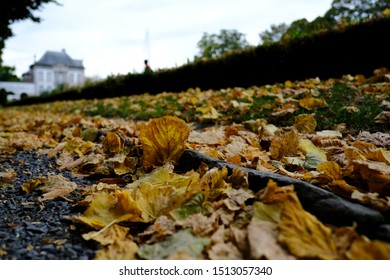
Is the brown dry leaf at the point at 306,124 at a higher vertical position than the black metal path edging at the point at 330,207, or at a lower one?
higher

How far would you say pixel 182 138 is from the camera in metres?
1.58

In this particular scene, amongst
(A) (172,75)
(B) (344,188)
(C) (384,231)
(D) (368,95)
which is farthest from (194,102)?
(A) (172,75)

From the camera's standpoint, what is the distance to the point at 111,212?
112 centimetres

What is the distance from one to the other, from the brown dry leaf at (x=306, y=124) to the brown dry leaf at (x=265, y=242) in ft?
4.93

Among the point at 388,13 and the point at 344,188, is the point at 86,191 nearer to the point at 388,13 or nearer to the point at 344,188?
the point at 344,188

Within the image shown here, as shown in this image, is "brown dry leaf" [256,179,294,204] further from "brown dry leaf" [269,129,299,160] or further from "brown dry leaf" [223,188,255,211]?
"brown dry leaf" [269,129,299,160]

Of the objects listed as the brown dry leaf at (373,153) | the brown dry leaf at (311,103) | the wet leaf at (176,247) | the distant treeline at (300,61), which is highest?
the distant treeline at (300,61)

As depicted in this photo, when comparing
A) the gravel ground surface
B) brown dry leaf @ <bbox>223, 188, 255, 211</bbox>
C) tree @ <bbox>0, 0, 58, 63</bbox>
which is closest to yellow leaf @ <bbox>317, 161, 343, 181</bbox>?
brown dry leaf @ <bbox>223, 188, 255, 211</bbox>

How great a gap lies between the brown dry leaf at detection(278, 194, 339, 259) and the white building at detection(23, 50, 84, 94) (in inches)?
2431

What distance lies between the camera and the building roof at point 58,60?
5992 cm

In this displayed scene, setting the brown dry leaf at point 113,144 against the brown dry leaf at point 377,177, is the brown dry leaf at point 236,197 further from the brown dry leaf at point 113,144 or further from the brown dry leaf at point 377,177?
the brown dry leaf at point 113,144

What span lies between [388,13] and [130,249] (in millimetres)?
6187

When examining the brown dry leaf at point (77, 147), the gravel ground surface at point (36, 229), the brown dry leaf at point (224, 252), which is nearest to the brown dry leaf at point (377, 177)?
the brown dry leaf at point (224, 252)

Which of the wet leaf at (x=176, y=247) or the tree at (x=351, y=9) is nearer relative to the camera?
the wet leaf at (x=176, y=247)
